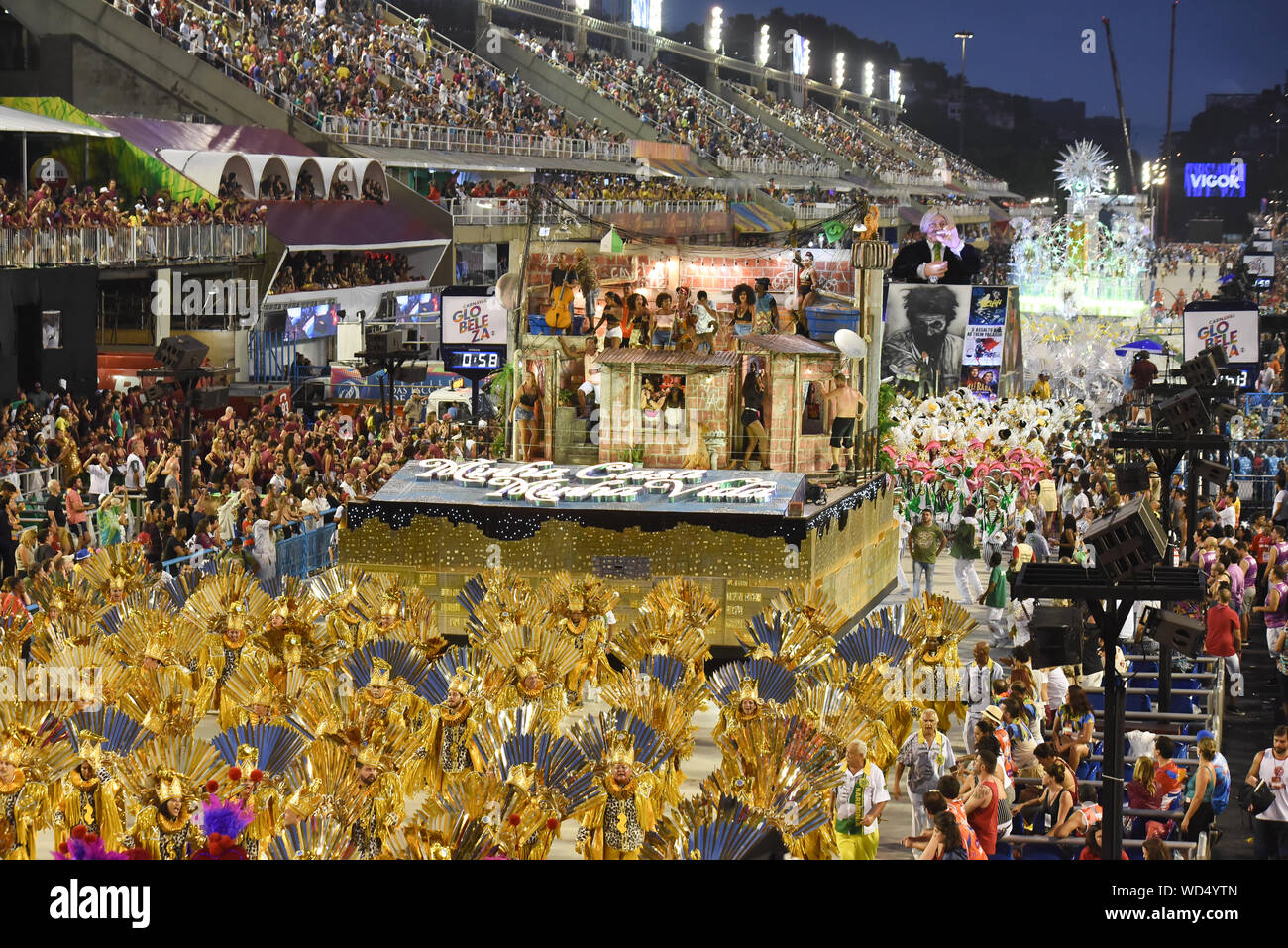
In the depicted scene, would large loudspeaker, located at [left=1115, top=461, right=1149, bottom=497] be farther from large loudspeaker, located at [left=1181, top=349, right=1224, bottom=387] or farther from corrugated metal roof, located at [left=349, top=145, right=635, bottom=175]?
corrugated metal roof, located at [left=349, top=145, right=635, bottom=175]

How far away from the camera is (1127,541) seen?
10242mm

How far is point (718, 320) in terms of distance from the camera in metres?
21.3

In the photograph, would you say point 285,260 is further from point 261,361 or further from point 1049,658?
point 1049,658

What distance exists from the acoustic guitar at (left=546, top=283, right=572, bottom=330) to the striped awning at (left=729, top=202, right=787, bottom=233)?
42434mm

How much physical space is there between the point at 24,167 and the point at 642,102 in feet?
136

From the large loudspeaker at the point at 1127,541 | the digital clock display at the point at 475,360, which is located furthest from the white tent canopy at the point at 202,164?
the large loudspeaker at the point at 1127,541

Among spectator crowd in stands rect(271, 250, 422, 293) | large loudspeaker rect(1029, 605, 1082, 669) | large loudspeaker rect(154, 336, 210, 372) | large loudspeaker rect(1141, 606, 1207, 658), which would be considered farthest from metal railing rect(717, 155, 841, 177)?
large loudspeaker rect(1141, 606, 1207, 658)

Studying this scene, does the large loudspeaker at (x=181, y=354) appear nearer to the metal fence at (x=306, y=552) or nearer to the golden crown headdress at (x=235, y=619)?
the metal fence at (x=306, y=552)

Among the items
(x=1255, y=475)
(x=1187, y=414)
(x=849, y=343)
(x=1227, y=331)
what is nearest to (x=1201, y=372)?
(x=1187, y=414)

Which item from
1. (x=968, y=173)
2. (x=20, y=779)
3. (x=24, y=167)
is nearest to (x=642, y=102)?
(x=24, y=167)

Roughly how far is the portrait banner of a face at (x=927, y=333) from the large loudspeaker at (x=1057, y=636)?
73.8 ft

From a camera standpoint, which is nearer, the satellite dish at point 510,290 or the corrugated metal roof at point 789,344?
the corrugated metal roof at point 789,344

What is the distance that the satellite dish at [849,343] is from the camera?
66.8ft

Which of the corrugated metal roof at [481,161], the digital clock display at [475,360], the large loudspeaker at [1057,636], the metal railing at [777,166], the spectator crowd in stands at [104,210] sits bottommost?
the large loudspeaker at [1057,636]
